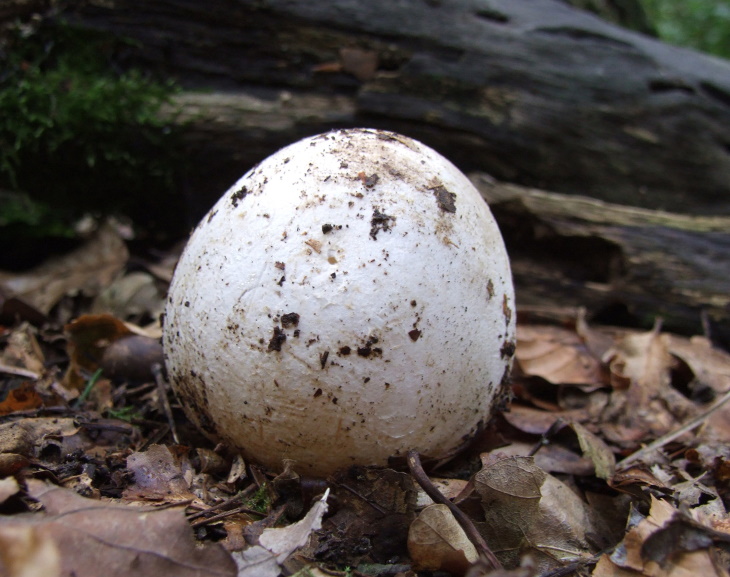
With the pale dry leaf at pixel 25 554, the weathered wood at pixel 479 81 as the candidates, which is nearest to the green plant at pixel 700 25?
the weathered wood at pixel 479 81

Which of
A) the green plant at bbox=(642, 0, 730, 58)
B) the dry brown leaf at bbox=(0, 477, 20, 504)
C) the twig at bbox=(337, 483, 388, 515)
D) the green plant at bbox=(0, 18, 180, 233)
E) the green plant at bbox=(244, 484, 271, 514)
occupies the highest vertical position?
the green plant at bbox=(642, 0, 730, 58)

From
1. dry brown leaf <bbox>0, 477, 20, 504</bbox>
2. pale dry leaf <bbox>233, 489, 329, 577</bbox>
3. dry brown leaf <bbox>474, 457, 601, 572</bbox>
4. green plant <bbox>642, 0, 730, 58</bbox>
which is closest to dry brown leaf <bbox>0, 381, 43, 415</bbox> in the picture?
dry brown leaf <bbox>0, 477, 20, 504</bbox>

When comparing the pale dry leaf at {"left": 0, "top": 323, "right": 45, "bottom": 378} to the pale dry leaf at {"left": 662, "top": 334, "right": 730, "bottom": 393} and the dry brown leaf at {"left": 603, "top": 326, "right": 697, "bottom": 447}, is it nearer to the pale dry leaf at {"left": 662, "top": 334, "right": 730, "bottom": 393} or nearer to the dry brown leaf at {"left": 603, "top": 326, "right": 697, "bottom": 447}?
the dry brown leaf at {"left": 603, "top": 326, "right": 697, "bottom": 447}

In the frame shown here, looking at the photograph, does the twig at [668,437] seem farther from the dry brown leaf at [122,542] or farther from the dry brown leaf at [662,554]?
the dry brown leaf at [122,542]

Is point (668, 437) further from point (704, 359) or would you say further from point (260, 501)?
point (260, 501)

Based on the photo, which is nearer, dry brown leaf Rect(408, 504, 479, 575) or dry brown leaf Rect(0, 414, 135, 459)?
dry brown leaf Rect(408, 504, 479, 575)

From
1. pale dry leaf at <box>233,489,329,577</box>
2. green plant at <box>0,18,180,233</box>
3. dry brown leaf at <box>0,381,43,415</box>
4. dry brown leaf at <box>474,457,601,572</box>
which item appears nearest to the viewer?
pale dry leaf at <box>233,489,329,577</box>

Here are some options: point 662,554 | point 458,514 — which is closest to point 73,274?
point 458,514
